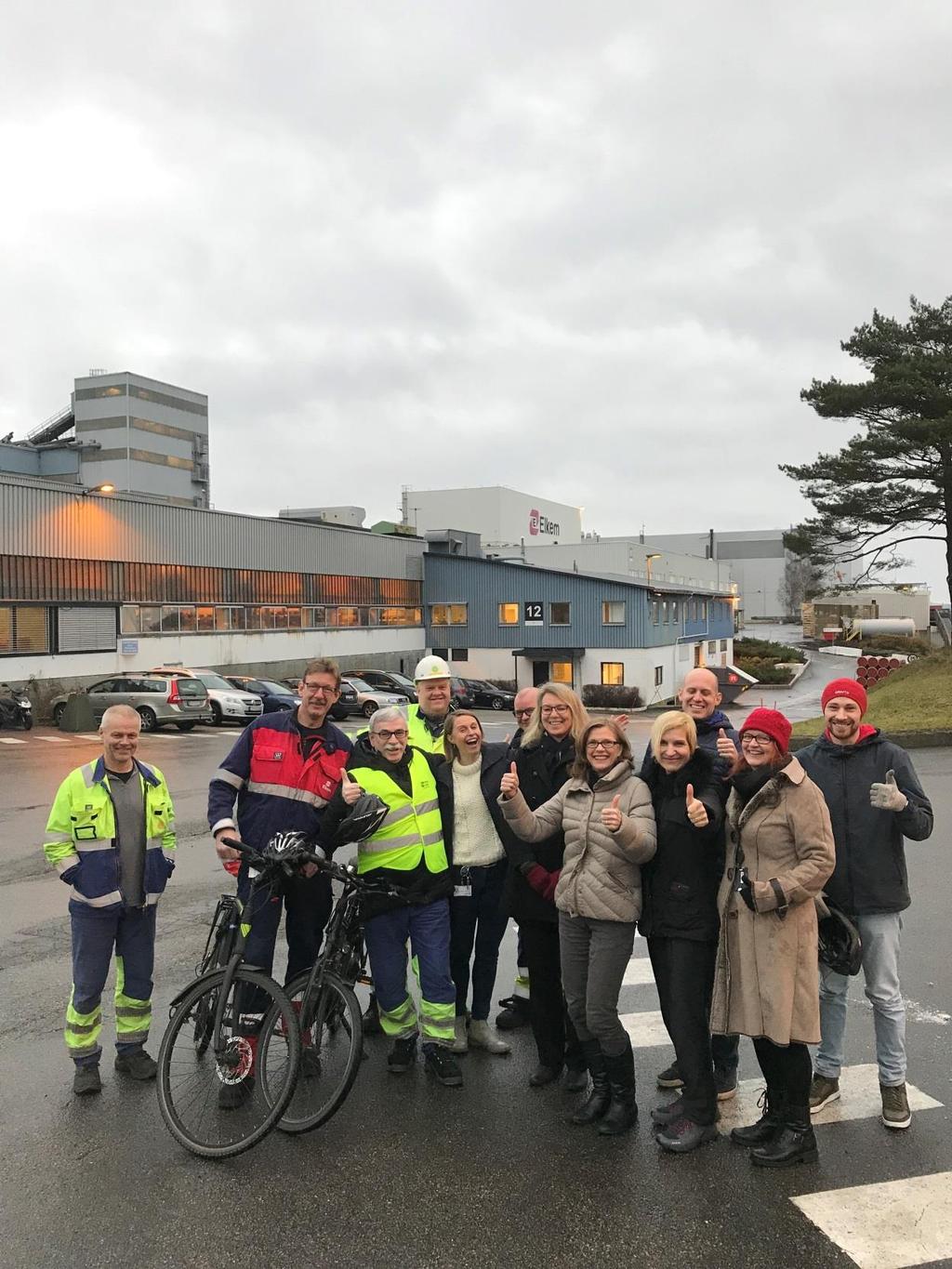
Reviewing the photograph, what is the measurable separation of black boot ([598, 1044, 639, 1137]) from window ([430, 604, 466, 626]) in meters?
45.7

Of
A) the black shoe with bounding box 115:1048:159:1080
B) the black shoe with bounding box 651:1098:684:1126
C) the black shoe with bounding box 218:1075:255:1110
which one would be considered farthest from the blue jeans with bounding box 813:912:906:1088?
the black shoe with bounding box 115:1048:159:1080

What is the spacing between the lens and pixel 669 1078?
15.7 ft

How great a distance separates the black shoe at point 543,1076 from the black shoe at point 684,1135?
0.77 m

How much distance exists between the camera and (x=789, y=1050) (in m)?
4.11

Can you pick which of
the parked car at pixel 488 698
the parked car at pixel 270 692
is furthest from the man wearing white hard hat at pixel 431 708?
the parked car at pixel 488 698

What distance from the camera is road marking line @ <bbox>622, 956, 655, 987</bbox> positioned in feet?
20.4

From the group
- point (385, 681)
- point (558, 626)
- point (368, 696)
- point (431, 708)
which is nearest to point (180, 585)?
point (385, 681)

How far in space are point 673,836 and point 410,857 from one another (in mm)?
1435

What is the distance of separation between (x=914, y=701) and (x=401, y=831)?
21.5m

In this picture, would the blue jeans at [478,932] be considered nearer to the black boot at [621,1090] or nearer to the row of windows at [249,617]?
the black boot at [621,1090]

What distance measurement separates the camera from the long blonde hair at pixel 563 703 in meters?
5.09

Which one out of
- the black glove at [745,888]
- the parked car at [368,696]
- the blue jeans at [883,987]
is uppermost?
the black glove at [745,888]

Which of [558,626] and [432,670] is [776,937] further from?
[558,626]

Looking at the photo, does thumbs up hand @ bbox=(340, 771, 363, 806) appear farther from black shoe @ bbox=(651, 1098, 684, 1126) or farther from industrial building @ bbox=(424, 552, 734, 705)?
industrial building @ bbox=(424, 552, 734, 705)
